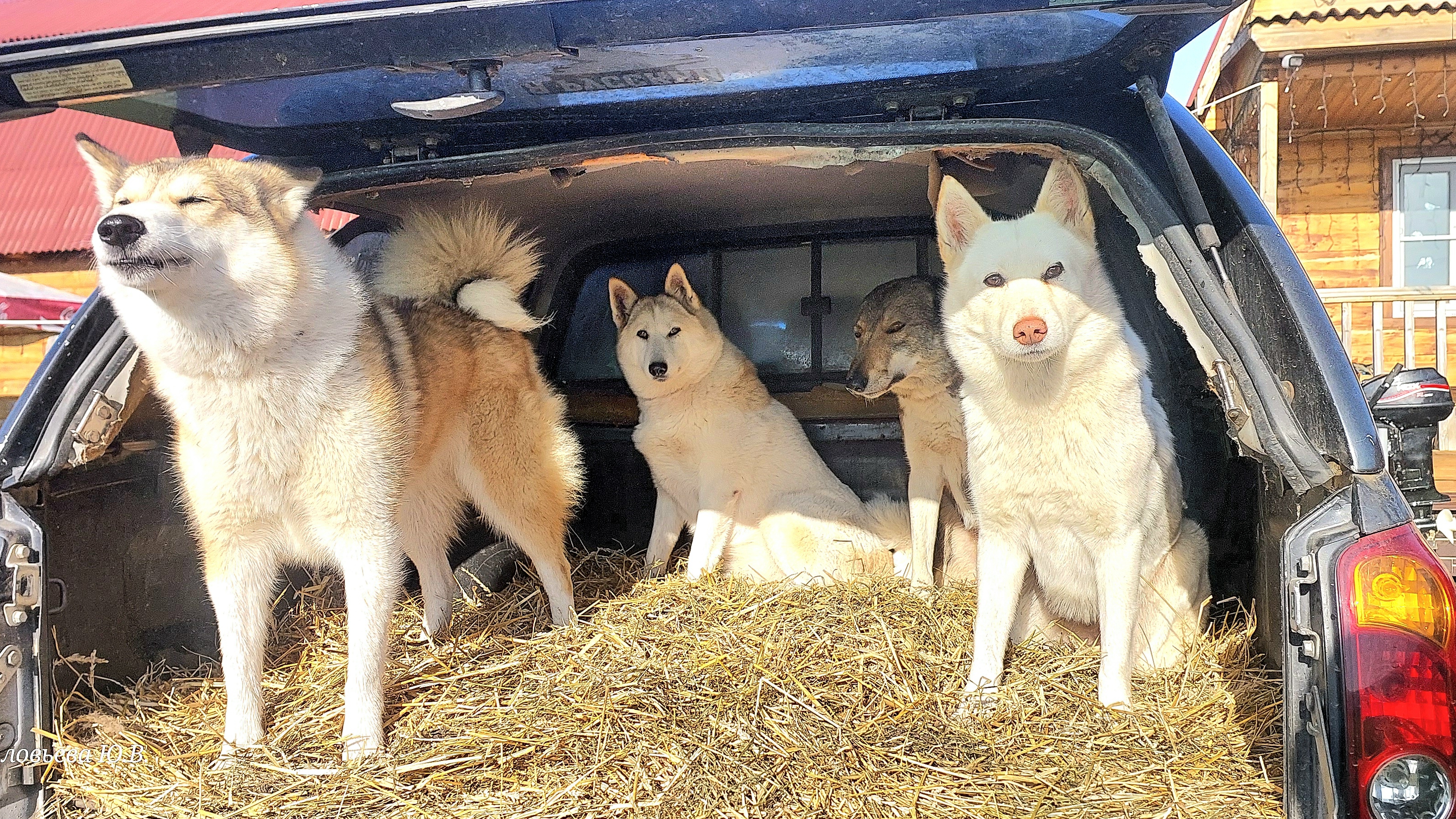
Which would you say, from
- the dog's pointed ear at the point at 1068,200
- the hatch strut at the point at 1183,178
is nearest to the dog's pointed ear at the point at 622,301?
the dog's pointed ear at the point at 1068,200

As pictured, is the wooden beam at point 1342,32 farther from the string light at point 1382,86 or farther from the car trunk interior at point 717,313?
the car trunk interior at point 717,313

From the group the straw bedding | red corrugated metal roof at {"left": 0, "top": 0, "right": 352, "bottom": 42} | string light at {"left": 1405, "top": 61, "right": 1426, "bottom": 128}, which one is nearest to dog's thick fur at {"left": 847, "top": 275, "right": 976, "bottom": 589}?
the straw bedding

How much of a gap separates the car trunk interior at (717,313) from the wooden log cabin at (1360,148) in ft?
16.6

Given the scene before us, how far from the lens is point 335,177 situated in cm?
251

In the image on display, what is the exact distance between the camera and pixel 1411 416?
363cm

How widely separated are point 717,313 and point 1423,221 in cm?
896

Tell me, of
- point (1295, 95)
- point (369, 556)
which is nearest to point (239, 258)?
point (369, 556)

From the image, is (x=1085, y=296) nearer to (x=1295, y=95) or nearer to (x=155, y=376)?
(x=155, y=376)

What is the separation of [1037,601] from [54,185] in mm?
17016

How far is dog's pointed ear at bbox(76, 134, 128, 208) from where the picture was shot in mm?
2193

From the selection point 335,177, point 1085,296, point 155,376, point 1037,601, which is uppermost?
point 335,177

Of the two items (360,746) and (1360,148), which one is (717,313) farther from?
(1360,148)

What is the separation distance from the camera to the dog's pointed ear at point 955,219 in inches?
99.6

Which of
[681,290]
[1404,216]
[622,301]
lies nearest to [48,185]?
[622,301]
